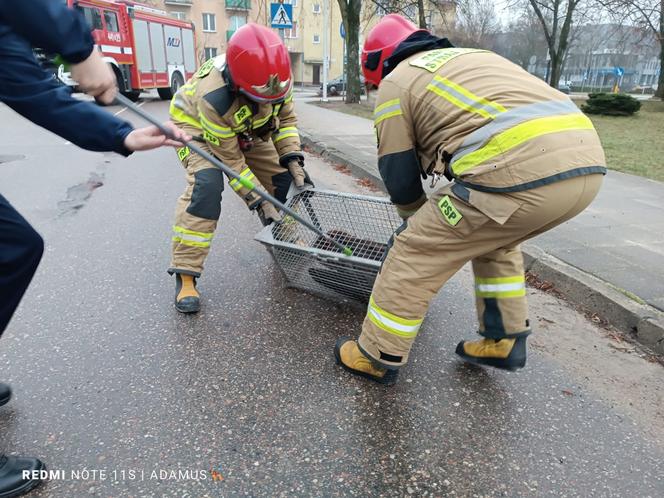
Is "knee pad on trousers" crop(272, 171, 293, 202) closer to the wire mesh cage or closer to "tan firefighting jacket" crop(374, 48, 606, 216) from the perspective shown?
the wire mesh cage

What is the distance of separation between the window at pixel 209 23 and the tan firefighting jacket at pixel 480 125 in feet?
158

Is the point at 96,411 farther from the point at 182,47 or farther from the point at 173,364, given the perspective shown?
the point at 182,47

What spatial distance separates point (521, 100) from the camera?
6.04ft

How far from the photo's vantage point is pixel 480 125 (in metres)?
1.86

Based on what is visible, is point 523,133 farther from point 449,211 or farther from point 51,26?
point 51,26

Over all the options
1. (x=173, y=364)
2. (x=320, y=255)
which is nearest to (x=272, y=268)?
(x=320, y=255)

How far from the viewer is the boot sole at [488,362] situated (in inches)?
93.8

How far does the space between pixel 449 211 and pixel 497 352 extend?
2.80 ft

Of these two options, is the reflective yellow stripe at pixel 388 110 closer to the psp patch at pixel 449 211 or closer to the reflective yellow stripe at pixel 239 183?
the psp patch at pixel 449 211

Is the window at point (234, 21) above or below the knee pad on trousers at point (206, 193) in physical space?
above

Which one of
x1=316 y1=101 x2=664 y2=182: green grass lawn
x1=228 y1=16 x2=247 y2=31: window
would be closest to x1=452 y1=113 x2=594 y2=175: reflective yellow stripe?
x1=316 y1=101 x2=664 y2=182: green grass lawn

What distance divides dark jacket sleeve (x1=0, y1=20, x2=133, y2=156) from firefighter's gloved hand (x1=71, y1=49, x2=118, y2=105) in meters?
0.06

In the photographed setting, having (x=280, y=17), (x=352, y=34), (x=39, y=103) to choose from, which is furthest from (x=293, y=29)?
(x=39, y=103)

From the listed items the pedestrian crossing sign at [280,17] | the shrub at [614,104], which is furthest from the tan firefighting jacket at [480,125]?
the shrub at [614,104]
